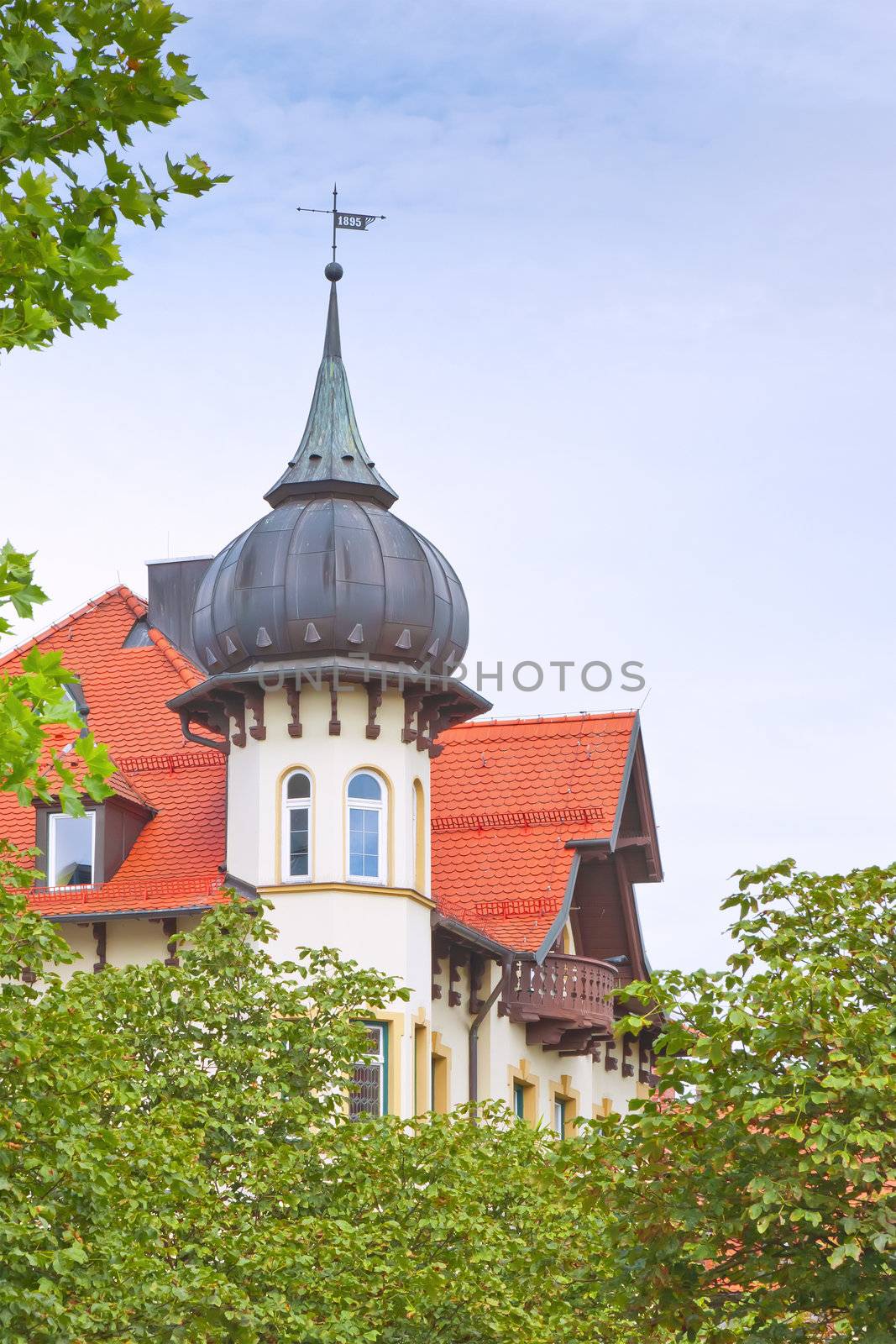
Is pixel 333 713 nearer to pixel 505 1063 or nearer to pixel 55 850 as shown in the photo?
pixel 55 850

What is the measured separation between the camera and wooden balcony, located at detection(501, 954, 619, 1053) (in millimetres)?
33531

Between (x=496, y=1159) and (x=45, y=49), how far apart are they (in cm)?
1466

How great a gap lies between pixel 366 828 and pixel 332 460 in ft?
15.8

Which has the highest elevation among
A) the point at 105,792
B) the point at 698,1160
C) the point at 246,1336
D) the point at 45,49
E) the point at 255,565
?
the point at 255,565

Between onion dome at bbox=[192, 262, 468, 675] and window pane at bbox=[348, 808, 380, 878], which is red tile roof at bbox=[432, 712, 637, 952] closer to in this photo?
window pane at bbox=[348, 808, 380, 878]

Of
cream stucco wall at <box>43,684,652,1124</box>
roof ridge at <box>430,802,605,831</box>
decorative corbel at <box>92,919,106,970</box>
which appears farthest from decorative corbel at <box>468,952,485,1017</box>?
decorative corbel at <box>92,919,106,970</box>

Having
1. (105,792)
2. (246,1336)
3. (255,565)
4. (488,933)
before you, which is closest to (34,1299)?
(246,1336)

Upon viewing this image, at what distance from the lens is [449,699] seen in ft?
104

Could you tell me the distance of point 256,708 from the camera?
31.0 metres

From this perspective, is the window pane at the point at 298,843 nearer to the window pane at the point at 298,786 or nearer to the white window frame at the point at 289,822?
the white window frame at the point at 289,822

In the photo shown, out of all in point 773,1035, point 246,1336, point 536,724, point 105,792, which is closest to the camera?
point 105,792

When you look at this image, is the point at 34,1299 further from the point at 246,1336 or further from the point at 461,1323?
the point at 461,1323

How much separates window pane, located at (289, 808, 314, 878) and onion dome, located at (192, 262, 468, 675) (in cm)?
194

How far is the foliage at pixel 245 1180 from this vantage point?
58.9 ft
